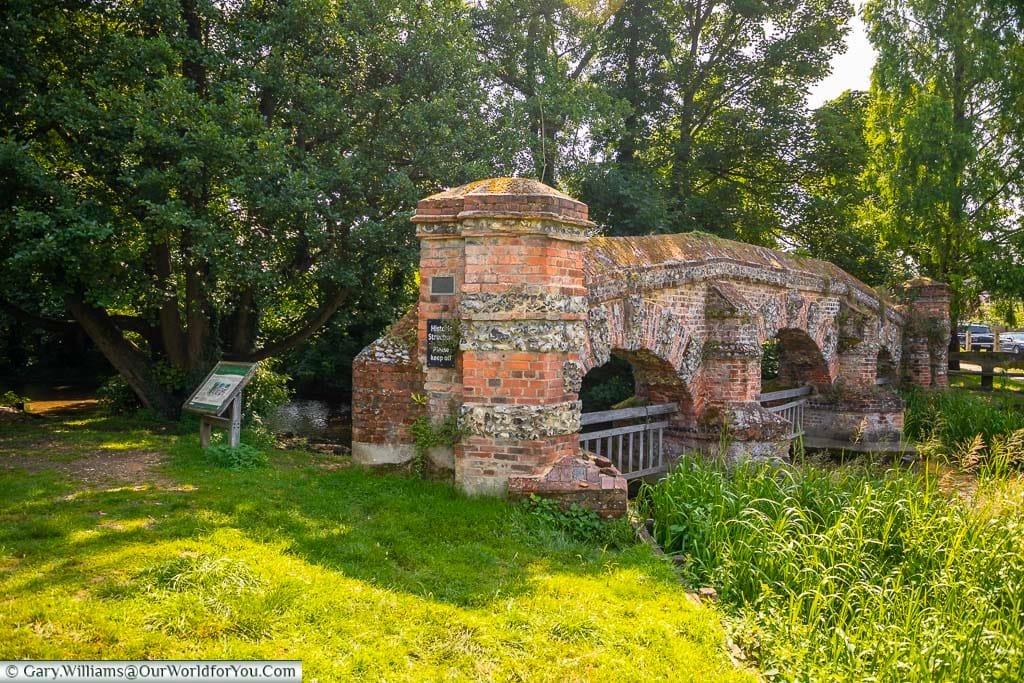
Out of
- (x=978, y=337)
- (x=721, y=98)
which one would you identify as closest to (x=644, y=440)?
(x=721, y=98)

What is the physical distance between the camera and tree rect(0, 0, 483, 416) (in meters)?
9.01

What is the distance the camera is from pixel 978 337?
110ft

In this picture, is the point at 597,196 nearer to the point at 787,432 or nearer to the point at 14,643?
the point at 787,432

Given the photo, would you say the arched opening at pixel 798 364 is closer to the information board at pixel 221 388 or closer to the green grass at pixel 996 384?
the green grass at pixel 996 384

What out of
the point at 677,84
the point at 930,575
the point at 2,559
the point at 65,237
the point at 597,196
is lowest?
the point at 930,575

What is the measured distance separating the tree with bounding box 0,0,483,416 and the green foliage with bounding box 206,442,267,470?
3058 millimetres

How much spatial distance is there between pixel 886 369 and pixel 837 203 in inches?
183

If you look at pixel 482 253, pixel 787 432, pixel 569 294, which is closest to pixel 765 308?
pixel 787 432

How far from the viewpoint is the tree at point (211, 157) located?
9008 millimetres

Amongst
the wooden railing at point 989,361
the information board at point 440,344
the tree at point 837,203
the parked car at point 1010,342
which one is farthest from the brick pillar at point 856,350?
the parked car at point 1010,342

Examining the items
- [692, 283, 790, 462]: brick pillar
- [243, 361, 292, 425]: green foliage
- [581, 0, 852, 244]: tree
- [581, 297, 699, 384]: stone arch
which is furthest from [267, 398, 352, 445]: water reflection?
[581, 0, 852, 244]: tree

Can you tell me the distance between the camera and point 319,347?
18.7 meters

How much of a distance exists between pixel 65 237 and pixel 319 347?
10.4 metres

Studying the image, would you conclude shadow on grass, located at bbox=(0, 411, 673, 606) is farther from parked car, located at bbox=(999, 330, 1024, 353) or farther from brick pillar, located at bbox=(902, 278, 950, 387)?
parked car, located at bbox=(999, 330, 1024, 353)
